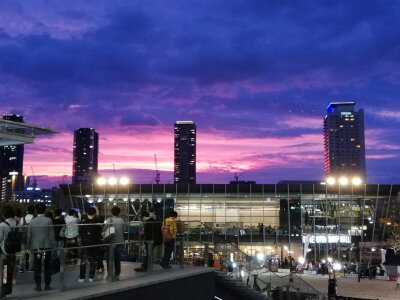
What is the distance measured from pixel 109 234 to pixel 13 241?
2.53m

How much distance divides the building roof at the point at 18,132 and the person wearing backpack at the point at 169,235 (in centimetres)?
646

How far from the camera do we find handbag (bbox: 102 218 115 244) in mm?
10820

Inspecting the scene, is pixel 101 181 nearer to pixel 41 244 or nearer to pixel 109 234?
pixel 109 234

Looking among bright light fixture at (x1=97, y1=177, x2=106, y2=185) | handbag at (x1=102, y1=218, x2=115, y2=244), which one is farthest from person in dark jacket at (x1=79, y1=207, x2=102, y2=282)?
bright light fixture at (x1=97, y1=177, x2=106, y2=185)

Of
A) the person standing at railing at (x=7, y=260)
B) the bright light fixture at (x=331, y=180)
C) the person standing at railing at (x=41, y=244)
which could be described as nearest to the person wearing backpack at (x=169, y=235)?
the person standing at railing at (x=41, y=244)

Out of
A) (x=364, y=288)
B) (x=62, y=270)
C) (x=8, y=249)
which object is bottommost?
(x=364, y=288)

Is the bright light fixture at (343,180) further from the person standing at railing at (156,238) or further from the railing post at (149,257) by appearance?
the railing post at (149,257)

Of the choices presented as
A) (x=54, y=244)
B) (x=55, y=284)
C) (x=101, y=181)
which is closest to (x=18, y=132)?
(x=54, y=244)

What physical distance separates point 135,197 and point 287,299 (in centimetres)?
3690

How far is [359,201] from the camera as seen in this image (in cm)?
5734

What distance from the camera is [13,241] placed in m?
8.80

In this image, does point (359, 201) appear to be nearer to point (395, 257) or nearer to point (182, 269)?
point (395, 257)

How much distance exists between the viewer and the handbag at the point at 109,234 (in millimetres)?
10820

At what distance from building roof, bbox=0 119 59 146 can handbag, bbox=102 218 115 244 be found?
7457 mm
